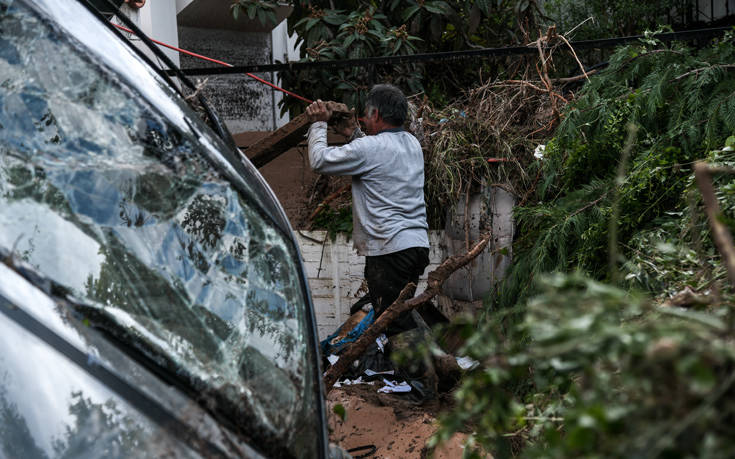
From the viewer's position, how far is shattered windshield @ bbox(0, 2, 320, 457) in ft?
4.28

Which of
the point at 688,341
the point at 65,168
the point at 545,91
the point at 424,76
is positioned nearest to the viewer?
the point at 688,341

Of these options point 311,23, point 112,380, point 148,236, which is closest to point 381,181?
point 311,23

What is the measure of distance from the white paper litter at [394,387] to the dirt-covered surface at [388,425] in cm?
8

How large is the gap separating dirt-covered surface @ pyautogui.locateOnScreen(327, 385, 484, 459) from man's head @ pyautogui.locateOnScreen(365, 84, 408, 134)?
1891mm

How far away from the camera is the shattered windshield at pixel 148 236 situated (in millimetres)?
1306

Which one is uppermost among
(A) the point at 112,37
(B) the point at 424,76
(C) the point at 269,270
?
(B) the point at 424,76

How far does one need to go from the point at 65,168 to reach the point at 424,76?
5850 millimetres

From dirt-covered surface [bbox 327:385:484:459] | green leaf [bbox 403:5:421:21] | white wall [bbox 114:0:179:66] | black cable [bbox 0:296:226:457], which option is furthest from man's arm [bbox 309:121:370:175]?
black cable [bbox 0:296:226:457]

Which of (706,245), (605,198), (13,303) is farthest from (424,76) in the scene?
(13,303)

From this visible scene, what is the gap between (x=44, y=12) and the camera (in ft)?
5.38

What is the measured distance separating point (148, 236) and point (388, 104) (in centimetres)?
333

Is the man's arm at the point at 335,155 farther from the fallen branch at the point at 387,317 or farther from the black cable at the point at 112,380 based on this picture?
the black cable at the point at 112,380

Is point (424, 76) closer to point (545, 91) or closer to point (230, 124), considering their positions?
point (545, 91)

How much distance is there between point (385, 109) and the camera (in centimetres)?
460
